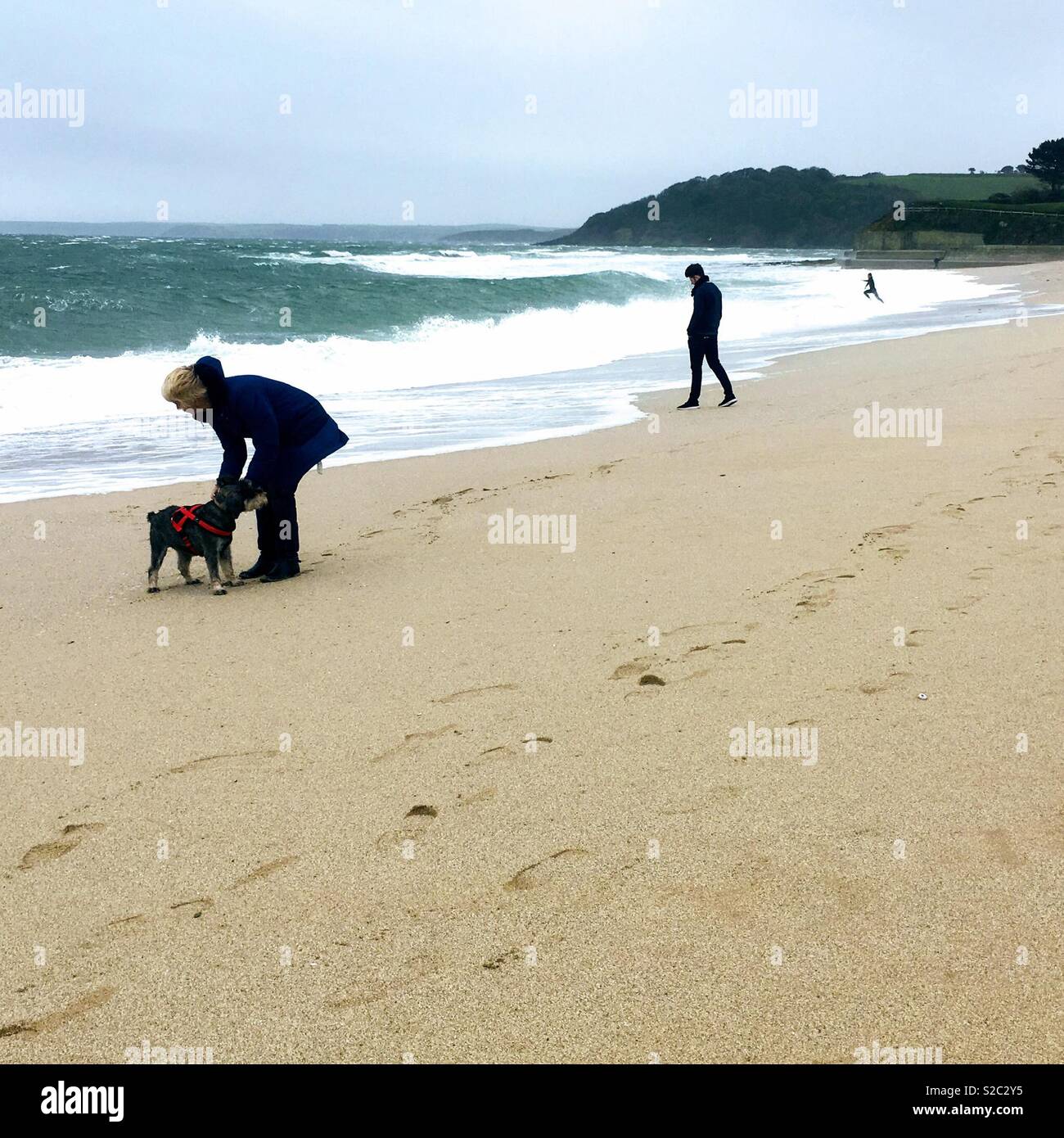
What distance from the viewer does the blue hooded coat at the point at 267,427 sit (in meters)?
5.93

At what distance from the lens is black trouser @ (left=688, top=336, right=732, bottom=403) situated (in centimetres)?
1192

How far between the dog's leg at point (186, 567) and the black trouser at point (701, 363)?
22.6 feet

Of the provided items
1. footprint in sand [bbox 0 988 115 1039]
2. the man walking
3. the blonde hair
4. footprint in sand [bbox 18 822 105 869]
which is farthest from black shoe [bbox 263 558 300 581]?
the man walking

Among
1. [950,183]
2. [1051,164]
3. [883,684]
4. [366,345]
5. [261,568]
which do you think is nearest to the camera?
[883,684]

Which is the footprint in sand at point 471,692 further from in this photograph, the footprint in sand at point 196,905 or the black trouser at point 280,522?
the black trouser at point 280,522

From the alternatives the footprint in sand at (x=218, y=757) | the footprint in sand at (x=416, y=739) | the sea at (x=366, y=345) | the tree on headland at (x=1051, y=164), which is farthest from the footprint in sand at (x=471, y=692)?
the tree on headland at (x=1051, y=164)

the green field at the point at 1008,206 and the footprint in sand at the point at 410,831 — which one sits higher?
the green field at the point at 1008,206

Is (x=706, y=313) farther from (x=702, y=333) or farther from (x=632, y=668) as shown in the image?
(x=632, y=668)

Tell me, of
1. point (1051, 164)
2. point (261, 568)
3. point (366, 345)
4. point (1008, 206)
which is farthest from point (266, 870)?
point (1051, 164)

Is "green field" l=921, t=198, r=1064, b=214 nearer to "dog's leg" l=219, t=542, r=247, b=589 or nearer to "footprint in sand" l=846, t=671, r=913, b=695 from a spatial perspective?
"dog's leg" l=219, t=542, r=247, b=589

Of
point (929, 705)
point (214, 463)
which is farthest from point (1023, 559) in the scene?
point (214, 463)

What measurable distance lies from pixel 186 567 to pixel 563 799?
3649 millimetres

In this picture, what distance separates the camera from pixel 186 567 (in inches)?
245
